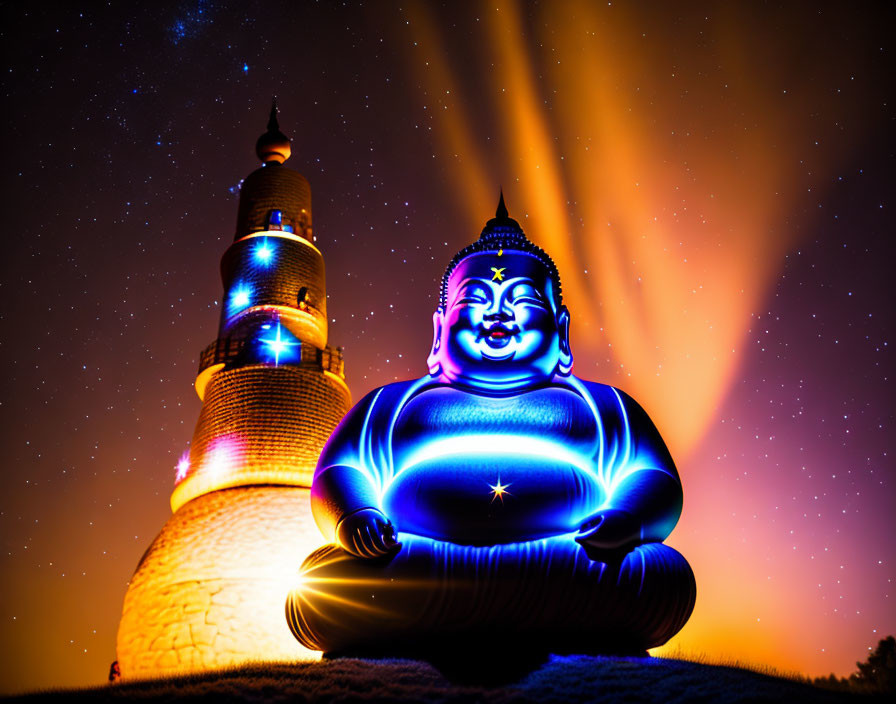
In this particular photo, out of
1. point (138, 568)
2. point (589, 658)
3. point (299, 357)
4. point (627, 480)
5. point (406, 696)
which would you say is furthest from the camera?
point (299, 357)

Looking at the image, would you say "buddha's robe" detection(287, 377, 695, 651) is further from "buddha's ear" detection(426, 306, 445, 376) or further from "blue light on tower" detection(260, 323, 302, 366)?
"blue light on tower" detection(260, 323, 302, 366)

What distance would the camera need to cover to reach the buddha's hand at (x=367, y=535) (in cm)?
582

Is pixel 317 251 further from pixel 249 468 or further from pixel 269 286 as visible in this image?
pixel 249 468

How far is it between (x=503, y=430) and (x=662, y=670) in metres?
2.32

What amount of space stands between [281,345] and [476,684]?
30.9 feet

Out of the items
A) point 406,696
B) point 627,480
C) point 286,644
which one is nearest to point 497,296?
point 627,480

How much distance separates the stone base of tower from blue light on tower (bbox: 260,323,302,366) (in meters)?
2.59

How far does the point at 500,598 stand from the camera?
5648 millimetres

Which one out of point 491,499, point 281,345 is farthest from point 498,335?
point 281,345

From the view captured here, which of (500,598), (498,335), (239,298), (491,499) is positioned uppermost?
(239,298)

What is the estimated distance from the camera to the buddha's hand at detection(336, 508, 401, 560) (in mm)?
5816

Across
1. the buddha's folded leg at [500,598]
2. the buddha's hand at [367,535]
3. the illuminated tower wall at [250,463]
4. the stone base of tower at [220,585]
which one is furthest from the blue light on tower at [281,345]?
the buddha's folded leg at [500,598]

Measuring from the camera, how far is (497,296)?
7570 mm

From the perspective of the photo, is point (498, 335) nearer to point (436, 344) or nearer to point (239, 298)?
point (436, 344)
